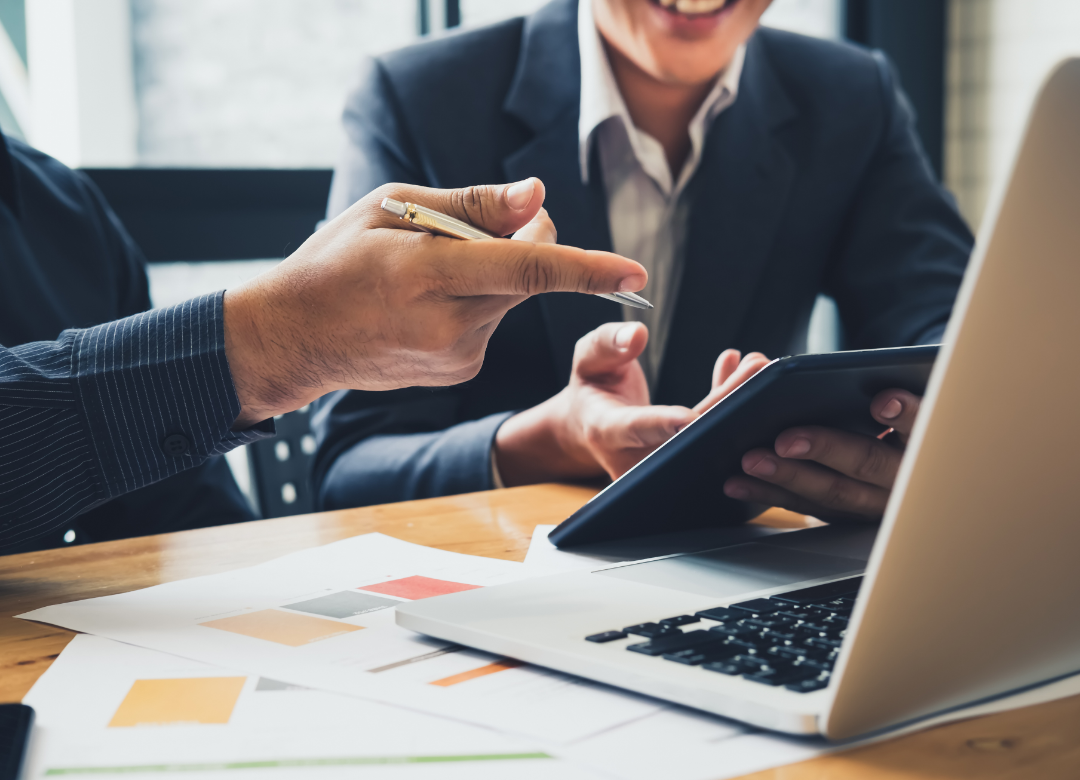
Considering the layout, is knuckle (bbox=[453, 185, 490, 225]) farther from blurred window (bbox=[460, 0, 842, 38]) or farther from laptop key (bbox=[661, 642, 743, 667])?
blurred window (bbox=[460, 0, 842, 38])

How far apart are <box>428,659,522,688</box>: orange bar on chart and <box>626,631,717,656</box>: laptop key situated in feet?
0.18

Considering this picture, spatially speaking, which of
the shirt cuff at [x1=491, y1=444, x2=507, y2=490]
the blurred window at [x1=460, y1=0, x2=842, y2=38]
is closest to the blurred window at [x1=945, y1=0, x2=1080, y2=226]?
the blurred window at [x1=460, y1=0, x2=842, y2=38]

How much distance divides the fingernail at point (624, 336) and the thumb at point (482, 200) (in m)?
0.24

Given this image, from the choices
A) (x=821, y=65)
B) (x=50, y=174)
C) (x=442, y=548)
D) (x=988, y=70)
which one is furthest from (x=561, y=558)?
(x=988, y=70)

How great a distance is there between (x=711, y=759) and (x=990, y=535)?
4.8 inches

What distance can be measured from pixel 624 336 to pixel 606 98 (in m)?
0.63

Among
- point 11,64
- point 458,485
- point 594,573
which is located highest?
point 11,64

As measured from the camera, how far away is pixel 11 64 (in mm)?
1847

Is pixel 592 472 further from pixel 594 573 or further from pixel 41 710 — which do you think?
pixel 41 710

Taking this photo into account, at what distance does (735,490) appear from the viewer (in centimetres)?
65

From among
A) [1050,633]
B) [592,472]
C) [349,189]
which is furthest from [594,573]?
[349,189]

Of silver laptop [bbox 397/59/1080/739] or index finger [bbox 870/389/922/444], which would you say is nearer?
silver laptop [bbox 397/59/1080/739]

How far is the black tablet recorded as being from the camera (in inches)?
19.8

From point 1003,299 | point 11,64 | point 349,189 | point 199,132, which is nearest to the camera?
point 1003,299
